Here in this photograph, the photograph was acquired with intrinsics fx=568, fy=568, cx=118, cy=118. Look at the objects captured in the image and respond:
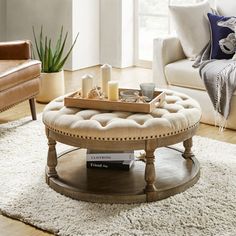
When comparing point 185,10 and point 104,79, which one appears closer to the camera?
point 104,79

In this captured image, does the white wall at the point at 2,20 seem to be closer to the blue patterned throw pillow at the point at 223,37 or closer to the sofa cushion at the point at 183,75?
the sofa cushion at the point at 183,75

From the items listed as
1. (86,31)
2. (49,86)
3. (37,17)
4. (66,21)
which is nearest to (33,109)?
(49,86)

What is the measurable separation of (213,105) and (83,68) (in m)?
2.51

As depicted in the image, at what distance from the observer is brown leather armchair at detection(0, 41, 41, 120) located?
3916mm

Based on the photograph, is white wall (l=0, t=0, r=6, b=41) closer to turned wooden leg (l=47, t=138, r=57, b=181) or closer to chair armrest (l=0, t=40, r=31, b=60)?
chair armrest (l=0, t=40, r=31, b=60)

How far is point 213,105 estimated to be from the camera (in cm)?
417

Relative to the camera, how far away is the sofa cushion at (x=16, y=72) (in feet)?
12.7

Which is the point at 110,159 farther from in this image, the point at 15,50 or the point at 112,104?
the point at 15,50

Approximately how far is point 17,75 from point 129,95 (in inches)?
44.1

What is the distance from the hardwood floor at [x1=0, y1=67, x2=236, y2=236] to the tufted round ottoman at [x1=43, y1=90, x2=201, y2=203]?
37 cm

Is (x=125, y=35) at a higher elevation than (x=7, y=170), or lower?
higher

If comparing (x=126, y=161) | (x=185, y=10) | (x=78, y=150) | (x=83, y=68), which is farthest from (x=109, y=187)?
(x=83, y=68)

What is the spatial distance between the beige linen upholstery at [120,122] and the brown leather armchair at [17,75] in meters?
0.85

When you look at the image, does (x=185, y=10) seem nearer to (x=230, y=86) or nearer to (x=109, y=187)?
(x=230, y=86)
